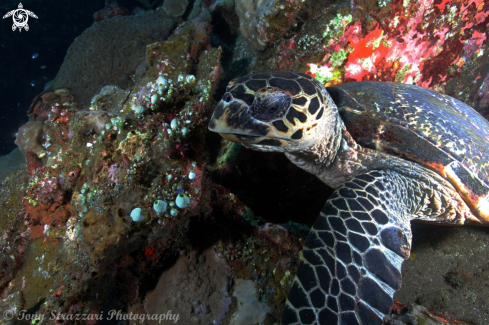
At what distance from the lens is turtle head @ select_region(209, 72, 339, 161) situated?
5.24ft

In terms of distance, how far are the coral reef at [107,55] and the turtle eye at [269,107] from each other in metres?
5.60

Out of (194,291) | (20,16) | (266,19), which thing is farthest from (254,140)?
(20,16)

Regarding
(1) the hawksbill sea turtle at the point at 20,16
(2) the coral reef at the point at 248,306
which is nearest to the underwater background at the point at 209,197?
(2) the coral reef at the point at 248,306

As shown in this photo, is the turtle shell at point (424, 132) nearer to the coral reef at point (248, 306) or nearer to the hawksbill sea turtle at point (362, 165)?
the hawksbill sea turtle at point (362, 165)

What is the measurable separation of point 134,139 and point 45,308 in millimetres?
1553

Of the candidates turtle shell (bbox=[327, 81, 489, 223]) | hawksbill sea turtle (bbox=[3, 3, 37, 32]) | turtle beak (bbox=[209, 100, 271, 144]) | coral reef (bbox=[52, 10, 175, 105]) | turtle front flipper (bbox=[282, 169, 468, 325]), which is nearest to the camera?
turtle front flipper (bbox=[282, 169, 468, 325])

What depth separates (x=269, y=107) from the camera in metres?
1.63

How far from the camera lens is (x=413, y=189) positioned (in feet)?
6.56

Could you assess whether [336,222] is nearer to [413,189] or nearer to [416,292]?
[413,189]

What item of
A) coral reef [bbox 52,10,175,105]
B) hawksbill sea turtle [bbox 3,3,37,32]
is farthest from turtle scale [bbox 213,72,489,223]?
hawksbill sea turtle [bbox 3,3,37,32]

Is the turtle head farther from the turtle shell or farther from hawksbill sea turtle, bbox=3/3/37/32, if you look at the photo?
hawksbill sea turtle, bbox=3/3/37/32

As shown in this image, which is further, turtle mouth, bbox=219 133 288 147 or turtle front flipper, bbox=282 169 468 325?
turtle mouth, bbox=219 133 288 147

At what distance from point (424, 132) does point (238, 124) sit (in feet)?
5.65

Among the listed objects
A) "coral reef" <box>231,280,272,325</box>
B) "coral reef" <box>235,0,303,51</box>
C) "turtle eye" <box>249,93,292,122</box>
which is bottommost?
"coral reef" <box>231,280,272,325</box>
